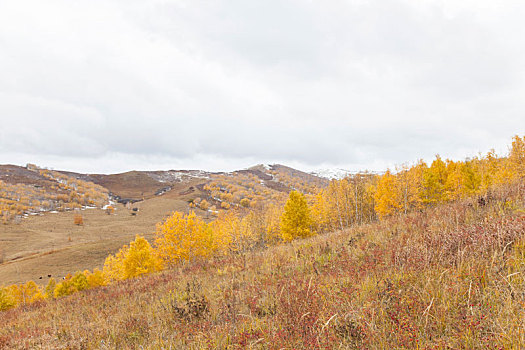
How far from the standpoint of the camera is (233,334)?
3.41 meters

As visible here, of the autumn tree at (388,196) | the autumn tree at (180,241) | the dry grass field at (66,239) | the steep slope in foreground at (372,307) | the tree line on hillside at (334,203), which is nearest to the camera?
the steep slope in foreground at (372,307)

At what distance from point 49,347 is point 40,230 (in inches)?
5669

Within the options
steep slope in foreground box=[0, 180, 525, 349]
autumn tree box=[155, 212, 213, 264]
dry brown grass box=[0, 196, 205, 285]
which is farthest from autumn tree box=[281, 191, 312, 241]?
dry brown grass box=[0, 196, 205, 285]

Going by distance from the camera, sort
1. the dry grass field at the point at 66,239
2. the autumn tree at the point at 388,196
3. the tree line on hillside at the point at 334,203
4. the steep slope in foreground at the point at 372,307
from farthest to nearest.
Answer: the dry grass field at the point at 66,239, the autumn tree at the point at 388,196, the tree line on hillside at the point at 334,203, the steep slope in foreground at the point at 372,307

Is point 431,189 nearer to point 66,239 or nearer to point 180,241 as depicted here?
point 180,241

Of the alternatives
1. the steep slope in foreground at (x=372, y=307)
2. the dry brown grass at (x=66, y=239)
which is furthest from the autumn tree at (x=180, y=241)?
the dry brown grass at (x=66, y=239)

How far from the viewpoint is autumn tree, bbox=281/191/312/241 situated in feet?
106

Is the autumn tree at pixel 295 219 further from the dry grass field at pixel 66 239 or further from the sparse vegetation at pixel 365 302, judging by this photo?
the dry grass field at pixel 66 239

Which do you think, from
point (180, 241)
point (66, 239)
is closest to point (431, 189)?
point (180, 241)

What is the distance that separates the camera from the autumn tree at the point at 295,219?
32250mm

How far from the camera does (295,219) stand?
32.6 metres

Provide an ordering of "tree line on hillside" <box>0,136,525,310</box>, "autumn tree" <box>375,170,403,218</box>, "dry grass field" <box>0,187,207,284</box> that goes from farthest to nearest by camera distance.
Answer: "dry grass field" <box>0,187,207,284</box> → "autumn tree" <box>375,170,403,218</box> → "tree line on hillside" <box>0,136,525,310</box>

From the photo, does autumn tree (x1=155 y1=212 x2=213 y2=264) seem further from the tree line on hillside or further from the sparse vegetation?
the sparse vegetation

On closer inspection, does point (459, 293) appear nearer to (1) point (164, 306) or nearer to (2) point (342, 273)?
(2) point (342, 273)
